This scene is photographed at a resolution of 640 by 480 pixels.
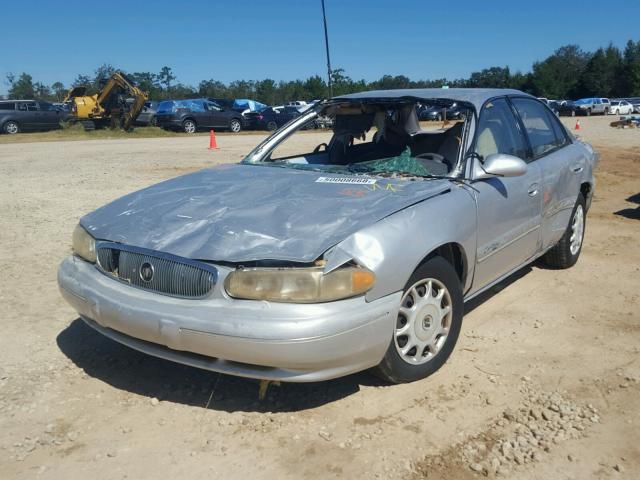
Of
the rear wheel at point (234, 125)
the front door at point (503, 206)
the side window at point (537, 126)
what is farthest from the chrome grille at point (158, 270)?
the rear wheel at point (234, 125)

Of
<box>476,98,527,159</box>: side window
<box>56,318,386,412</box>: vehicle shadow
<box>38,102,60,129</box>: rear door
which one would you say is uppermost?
<box>38,102,60,129</box>: rear door

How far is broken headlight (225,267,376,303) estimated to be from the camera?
2.65m

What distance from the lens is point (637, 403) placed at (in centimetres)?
302

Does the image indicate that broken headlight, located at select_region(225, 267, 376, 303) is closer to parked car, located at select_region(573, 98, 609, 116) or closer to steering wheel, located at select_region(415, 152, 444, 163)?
steering wheel, located at select_region(415, 152, 444, 163)

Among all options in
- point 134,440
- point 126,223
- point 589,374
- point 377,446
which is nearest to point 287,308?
point 377,446

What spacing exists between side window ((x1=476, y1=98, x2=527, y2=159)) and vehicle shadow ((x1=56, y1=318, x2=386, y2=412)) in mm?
1759

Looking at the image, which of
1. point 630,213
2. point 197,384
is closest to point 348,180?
point 197,384

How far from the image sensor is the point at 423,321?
3.18m

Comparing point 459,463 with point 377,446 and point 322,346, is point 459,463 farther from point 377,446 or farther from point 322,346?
point 322,346

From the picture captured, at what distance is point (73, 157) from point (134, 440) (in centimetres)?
1418

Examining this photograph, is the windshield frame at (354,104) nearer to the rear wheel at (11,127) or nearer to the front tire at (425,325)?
the front tire at (425,325)

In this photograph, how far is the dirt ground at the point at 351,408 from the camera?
256cm

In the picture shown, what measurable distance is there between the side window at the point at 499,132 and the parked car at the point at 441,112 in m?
0.15

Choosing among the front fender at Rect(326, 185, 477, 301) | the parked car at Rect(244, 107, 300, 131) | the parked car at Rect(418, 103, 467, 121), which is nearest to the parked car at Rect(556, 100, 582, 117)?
the parked car at Rect(244, 107, 300, 131)
